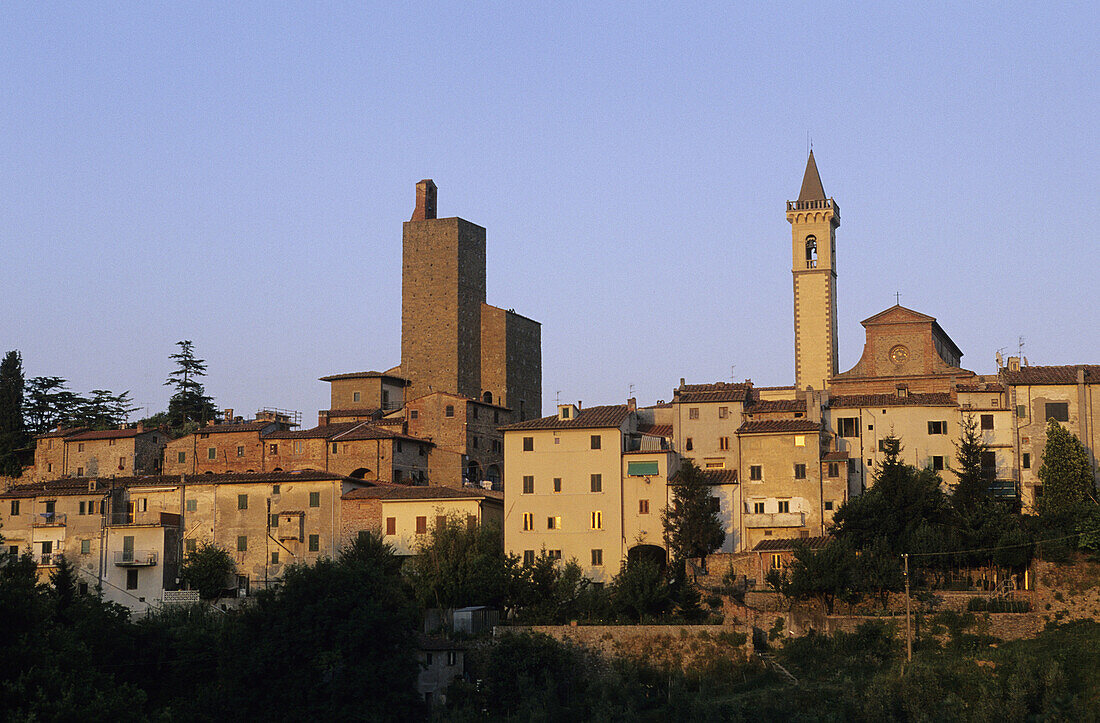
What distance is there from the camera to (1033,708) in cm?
4072

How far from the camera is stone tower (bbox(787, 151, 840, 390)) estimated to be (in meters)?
72.8

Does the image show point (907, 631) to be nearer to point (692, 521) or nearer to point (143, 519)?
point (692, 521)

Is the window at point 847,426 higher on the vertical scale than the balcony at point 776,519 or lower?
higher

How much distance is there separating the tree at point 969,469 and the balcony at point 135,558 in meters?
31.4

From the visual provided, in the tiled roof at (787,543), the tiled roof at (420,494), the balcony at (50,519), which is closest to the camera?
the tiled roof at (787,543)

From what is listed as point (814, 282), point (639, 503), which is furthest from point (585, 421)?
point (814, 282)

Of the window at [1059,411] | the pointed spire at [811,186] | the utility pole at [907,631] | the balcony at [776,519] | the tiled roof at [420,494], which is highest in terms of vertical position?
the pointed spire at [811,186]

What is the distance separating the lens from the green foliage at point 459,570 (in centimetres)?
5084

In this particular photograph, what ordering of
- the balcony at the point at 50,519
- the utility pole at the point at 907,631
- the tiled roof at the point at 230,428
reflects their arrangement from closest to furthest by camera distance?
the utility pole at the point at 907,631
the balcony at the point at 50,519
the tiled roof at the point at 230,428

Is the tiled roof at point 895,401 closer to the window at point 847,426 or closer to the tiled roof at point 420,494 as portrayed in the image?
the window at point 847,426

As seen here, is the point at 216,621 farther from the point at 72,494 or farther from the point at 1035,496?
the point at 1035,496

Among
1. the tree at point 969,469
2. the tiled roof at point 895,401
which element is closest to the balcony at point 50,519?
the tiled roof at point 895,401

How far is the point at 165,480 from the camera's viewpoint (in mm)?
61938

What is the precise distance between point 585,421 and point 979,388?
50.6 feet
